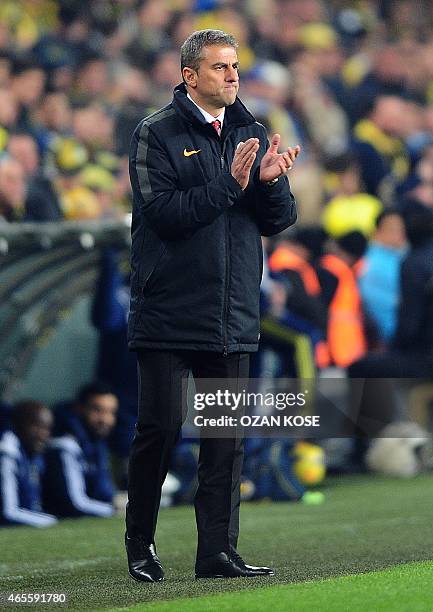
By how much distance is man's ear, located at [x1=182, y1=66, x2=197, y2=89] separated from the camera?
5.82m

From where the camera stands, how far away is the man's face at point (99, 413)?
32.3 feet

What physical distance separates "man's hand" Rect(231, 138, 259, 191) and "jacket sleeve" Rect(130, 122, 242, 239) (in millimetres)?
23

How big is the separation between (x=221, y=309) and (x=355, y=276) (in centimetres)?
685

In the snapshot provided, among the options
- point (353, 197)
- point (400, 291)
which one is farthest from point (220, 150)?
point (353, 197)

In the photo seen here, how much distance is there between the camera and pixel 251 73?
16.5 m

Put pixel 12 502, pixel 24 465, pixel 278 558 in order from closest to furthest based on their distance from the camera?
1. pixel 278 558
2. pixel 12 502
3. pixel 24 465

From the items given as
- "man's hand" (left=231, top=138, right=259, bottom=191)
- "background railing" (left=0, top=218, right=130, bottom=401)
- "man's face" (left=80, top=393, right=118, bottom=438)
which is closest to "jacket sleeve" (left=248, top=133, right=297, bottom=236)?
"man's hand" (left=231, top=138, right=259, bottom=191)

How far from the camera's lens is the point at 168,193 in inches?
225

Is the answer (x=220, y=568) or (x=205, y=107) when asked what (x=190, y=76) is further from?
(x=220, y=568)

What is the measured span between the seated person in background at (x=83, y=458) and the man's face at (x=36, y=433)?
11 cm

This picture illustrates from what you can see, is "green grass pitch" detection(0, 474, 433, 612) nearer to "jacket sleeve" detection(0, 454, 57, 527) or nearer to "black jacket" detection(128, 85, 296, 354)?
"jacket sleeve" detection(0, 454, 57, 527)

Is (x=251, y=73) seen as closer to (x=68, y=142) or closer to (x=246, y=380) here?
(x=68, y=142)

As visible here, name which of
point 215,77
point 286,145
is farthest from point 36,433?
point 286,145

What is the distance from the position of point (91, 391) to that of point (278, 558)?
3.42 metres
